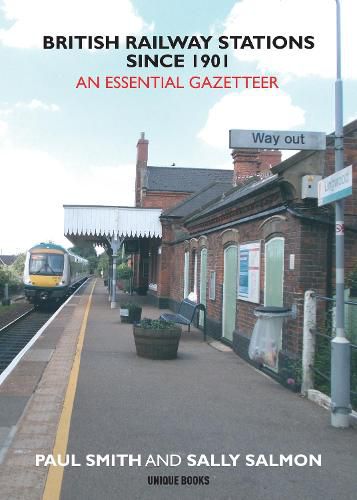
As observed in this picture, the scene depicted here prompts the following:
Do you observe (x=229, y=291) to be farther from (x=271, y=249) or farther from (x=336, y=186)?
(x=336, y=186)

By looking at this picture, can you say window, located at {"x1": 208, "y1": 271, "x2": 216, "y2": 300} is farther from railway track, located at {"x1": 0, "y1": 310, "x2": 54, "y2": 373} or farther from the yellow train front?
the yellow train front

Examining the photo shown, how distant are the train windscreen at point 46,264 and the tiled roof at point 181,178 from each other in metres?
10.6

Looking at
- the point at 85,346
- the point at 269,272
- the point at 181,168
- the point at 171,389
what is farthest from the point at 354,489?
the point at 181,168

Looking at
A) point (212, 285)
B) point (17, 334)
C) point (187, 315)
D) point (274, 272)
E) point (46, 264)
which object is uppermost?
point (46, 264)

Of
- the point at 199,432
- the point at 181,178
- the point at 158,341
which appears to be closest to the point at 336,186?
the point at 199,432

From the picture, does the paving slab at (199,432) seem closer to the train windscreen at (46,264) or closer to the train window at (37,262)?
the train windscreen at (46,264)

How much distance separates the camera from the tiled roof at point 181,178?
35.8 m

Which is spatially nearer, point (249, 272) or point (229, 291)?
point (249, 272)

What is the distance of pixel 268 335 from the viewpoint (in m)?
8.09

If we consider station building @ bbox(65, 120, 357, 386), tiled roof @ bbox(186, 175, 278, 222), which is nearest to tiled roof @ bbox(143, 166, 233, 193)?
station building @ bbox(65, 120, 357, 386)

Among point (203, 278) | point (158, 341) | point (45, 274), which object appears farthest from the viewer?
point (45, 274)

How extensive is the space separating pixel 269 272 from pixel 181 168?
30012 millimetres

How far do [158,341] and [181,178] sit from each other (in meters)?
28.0

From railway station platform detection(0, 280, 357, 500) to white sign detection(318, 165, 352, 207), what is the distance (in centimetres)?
263
